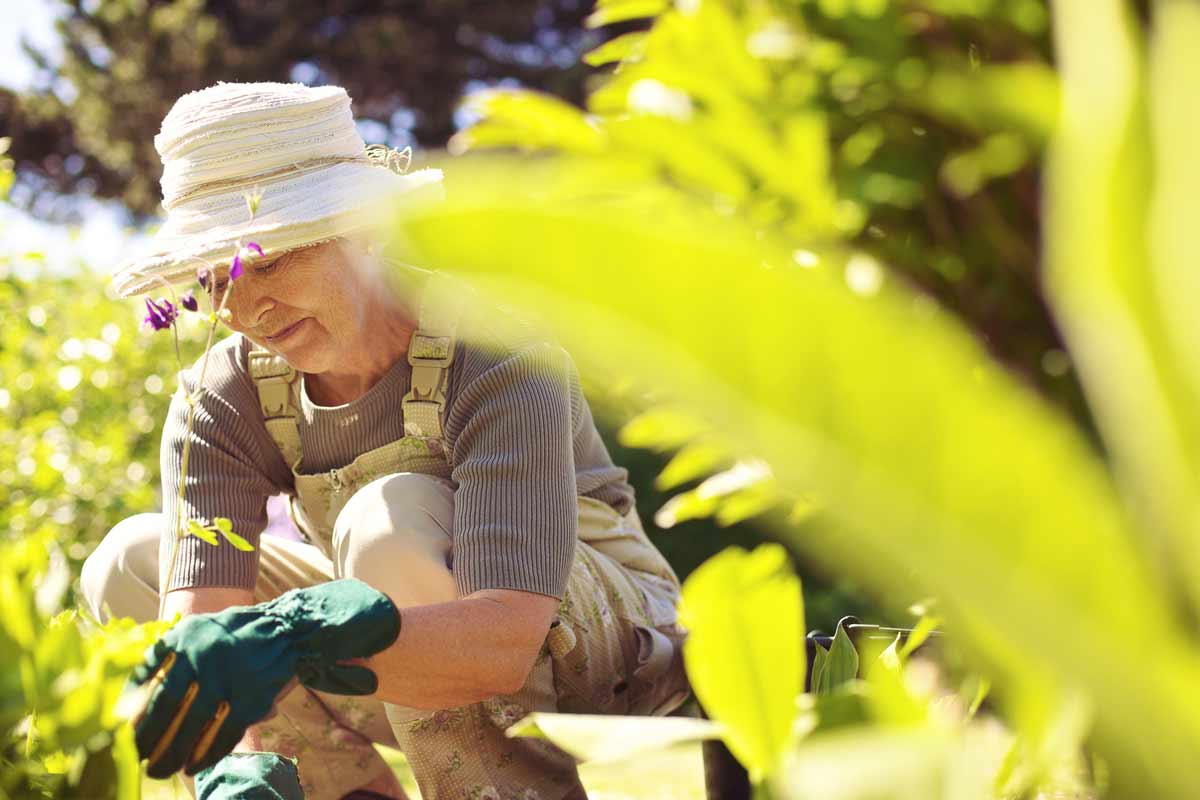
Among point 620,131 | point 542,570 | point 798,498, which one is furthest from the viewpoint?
point 542,570

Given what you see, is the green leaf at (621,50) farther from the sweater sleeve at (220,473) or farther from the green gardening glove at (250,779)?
the sweater sleeve at (220,473)

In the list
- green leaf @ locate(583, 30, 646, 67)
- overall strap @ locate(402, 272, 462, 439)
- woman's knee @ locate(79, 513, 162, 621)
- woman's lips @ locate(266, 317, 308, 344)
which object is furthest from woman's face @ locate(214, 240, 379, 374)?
green leaf @ locate(583, 30, 646, 67)

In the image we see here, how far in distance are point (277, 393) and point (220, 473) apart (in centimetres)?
17

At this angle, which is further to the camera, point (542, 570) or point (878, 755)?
point (542, 570)

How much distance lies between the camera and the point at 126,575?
1.97 m

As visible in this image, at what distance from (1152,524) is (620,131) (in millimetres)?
389

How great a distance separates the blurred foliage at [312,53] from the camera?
16.5 m

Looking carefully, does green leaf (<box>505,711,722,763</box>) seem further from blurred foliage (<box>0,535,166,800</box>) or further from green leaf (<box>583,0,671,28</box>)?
green leaf (<box>583,0,671,28</box>)

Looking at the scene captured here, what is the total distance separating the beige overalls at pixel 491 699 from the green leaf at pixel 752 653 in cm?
114

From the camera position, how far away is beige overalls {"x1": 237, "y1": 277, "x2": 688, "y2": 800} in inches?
71.2

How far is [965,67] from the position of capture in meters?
0.75

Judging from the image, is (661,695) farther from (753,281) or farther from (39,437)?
(39,437)

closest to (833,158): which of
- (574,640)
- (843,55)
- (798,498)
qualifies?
(843,55)

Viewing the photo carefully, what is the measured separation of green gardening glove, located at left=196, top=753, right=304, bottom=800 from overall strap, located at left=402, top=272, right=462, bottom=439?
603mm
